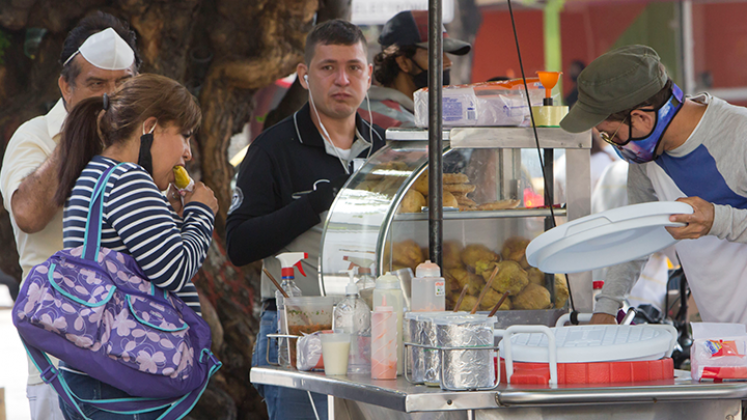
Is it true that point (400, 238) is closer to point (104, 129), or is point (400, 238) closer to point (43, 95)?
point (104, 129)

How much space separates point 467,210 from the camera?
2.50 meters

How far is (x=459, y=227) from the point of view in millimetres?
2520

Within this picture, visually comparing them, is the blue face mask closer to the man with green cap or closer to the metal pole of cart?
the man with green cap

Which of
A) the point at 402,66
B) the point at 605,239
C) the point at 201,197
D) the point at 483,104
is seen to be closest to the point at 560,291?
the point at 605,239

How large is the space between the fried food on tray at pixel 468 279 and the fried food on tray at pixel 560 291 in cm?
30

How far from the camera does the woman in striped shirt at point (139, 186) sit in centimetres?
221

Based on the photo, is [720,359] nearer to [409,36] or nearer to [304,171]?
[304,171]

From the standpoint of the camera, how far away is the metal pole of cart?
210cm

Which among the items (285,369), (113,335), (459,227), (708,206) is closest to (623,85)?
(708,206)

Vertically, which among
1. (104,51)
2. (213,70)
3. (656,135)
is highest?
(213,70)

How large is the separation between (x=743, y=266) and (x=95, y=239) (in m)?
2.11

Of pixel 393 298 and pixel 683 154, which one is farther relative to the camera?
pixel 683 154

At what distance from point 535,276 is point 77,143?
1588 millimetres

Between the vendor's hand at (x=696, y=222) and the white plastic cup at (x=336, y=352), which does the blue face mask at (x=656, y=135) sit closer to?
the vendor's hand at (x=696, y=222)
